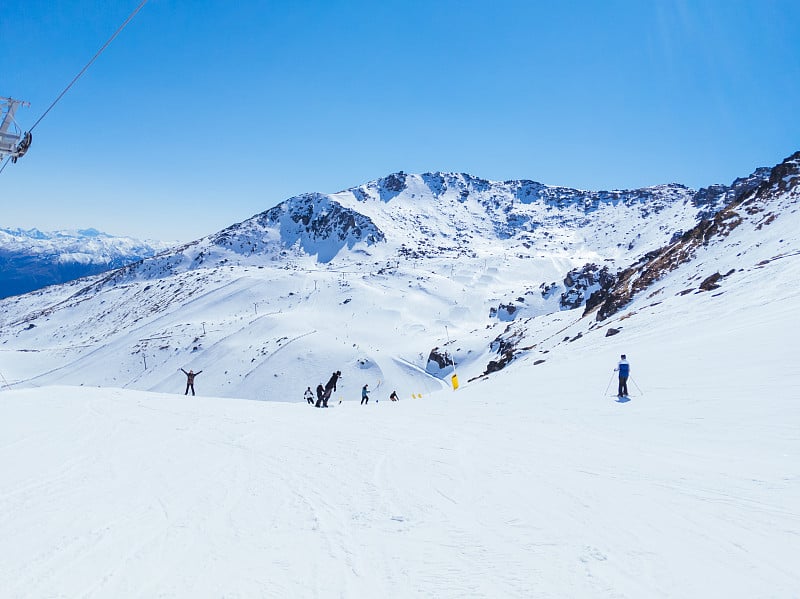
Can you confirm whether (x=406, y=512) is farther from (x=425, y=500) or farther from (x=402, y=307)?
(x=402, y=307)

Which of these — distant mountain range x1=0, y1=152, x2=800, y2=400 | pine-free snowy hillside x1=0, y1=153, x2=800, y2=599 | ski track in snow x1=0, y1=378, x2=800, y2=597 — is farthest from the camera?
distant mountain range x1=0, y1=152, x2=800, y2=400

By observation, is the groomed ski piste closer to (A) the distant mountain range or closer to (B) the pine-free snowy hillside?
(B) the pine-free snowy hillside

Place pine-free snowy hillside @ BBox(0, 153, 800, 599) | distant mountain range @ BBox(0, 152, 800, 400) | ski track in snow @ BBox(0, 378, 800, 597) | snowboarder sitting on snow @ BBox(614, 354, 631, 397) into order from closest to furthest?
ski track in snow @ BBox(0, 378, 800, 597) → pine-free snowy hillside @ BBox(0, 153, 800, 599) → snowboarder sitting on snow @ BBox(614, 354, 631, 397) → distant mountain range @ BBox(0, 152, 800, 400)

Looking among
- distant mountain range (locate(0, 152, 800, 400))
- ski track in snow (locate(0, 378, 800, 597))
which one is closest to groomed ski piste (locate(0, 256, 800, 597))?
ski track in snow (locate(0, 378, 800, 597))

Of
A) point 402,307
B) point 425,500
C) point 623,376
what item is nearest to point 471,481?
point 425,500

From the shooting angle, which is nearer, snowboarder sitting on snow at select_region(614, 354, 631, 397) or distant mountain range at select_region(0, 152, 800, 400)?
snowboarder sitting on snow at select_region(614, 354, 631, 397)

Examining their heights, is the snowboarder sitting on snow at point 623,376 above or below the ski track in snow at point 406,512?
above

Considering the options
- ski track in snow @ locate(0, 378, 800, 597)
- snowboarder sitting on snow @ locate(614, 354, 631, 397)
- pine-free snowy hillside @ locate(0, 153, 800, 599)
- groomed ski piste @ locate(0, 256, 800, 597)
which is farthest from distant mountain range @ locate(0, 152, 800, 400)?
ski track in snow @ locate(0, 378, 800, 597)

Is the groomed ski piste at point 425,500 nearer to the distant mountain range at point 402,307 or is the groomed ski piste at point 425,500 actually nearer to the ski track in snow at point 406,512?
the ski track in snow at point 406,512

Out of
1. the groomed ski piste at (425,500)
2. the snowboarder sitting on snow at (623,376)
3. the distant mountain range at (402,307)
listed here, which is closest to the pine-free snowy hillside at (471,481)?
the groomed ski piste at (425,500)

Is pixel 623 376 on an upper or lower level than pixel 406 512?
upper

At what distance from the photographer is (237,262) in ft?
618

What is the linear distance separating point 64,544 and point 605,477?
8102 mm

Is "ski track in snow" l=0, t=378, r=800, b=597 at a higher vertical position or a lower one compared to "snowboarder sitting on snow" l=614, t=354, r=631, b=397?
lower
